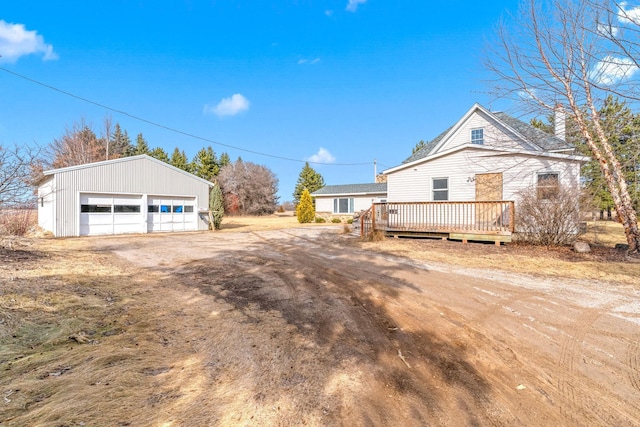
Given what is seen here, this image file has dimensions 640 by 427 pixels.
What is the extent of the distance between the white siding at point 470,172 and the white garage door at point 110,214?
14.2 m

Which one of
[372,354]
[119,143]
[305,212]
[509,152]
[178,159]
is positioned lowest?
[372,354]

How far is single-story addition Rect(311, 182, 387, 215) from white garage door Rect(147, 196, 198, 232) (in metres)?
14.9

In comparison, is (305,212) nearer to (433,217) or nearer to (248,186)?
(433,217)

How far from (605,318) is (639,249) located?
6.17m

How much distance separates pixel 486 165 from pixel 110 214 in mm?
18831

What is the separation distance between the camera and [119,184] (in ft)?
52.0

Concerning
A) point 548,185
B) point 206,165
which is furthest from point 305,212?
point 206,165

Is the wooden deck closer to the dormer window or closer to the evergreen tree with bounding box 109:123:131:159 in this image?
the dormer window

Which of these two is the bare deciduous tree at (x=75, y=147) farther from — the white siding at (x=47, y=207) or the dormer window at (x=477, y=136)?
the dormer window at (x=477, y=136)

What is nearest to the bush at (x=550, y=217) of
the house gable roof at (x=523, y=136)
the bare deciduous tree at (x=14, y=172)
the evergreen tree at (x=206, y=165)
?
the house gable roof at (x=523, y=136)

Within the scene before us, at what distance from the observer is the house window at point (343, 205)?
29562mm

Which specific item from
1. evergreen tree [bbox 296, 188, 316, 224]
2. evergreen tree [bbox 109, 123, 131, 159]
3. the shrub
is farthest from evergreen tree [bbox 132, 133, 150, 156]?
the shrub

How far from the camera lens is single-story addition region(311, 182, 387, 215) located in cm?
2810

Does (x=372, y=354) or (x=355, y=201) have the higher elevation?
(x=355, y=201)
